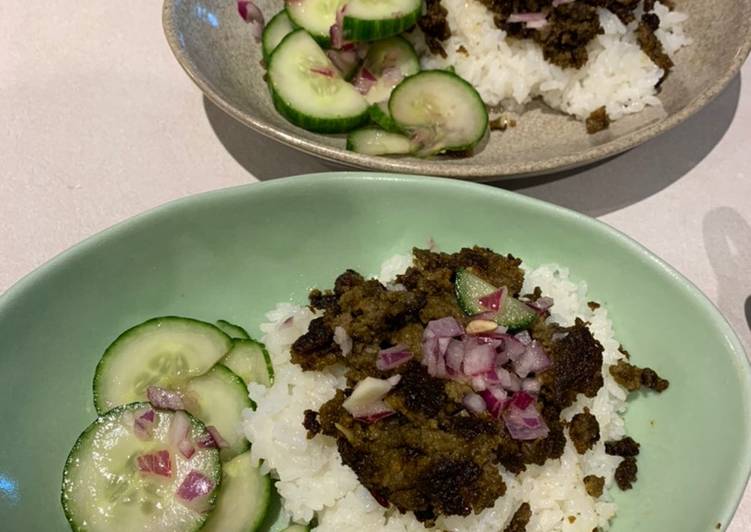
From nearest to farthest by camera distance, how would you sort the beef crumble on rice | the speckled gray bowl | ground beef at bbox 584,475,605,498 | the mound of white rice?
the beef crumble on rice → ground beef at bbox 584,475,605,498 → the speckled gray bowl → the mound of white rice

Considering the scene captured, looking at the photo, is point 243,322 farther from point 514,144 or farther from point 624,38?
point 624,38

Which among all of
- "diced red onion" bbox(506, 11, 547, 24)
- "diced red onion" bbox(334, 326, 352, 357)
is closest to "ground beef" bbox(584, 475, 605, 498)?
"diced red onion" bbox(334, 326, 352, 357)

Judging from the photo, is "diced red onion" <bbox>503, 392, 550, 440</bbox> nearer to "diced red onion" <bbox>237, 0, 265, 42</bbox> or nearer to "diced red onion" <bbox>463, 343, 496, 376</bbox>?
"diced red onion" <bbox>463, 343, 496, 376</bbox>

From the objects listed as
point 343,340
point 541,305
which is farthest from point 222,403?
point 541,305

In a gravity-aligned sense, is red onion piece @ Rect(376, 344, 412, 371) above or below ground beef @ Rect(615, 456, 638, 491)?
above

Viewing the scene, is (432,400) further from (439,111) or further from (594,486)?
(439,111)

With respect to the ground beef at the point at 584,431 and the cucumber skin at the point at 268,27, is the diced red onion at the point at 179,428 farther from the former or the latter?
the cucumber skin at the point at 268,27

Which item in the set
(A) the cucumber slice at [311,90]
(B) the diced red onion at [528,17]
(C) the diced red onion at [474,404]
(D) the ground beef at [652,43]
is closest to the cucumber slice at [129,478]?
(C) the diced red onion at [474,404]
